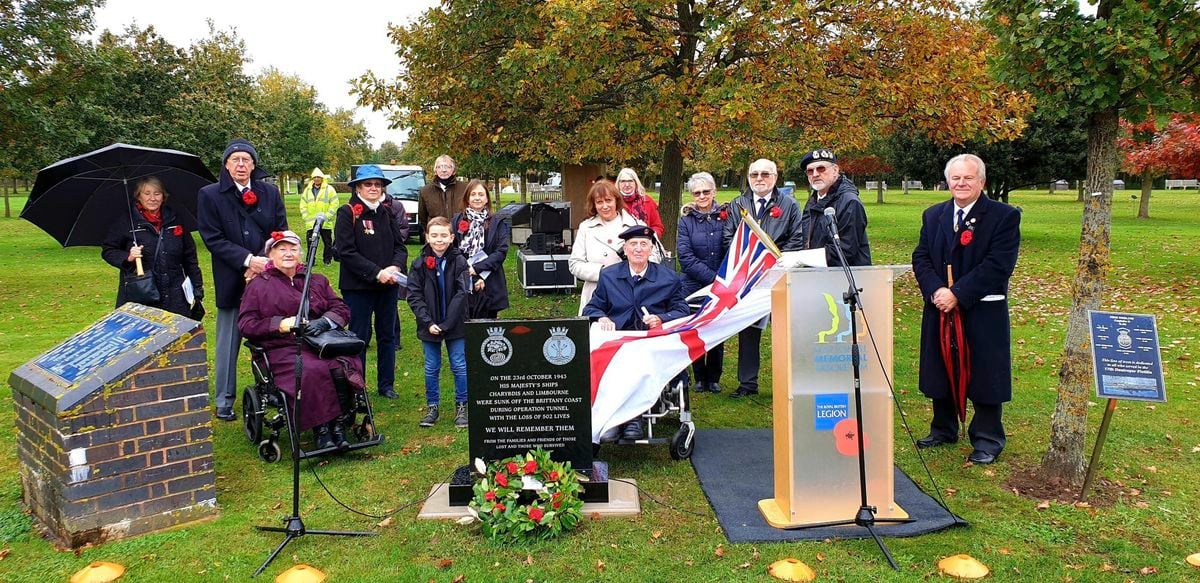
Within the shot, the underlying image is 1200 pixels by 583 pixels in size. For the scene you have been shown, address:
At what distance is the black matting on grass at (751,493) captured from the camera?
14.3 feet

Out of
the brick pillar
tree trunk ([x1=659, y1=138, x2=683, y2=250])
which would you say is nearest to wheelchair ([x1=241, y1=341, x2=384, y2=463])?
the brick pillar

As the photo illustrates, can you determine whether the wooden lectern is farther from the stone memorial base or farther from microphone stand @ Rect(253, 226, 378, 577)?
microphone stand @ Rect(253, 226, 378, 577)

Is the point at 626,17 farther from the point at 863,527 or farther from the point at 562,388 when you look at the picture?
the point at 863,527

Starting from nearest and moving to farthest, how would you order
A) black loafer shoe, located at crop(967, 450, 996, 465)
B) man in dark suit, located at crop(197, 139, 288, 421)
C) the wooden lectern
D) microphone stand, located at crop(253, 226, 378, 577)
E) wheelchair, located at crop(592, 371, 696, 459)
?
1. microphone stand, located at crop(253, 226, 378, 577)
2. the wooden lectern
3. black loafer shoe, located at crop(967, 450, 996, 465)
4. wheelchair, located at crop(592, 371, 696, 459)
5. man in dark suit, located at crop(197, 139, 288, 421)

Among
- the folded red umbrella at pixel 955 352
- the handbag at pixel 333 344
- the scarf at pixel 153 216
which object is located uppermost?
the scarf at pixel 153 216

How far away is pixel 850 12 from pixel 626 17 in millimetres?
2981

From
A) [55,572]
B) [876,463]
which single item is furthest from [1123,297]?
A: [55,572]

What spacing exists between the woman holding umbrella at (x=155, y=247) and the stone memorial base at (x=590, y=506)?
312 cm

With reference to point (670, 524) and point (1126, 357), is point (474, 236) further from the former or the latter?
point (1126, 357)

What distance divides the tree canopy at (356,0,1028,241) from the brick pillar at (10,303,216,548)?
6450mm

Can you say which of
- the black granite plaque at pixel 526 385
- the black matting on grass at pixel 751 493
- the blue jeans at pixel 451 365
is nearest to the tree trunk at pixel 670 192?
the blue jeans at pixel 451 365

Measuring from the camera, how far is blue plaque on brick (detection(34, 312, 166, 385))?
440 centimetres

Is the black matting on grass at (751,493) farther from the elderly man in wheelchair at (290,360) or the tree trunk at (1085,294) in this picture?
the elderly man in wheelchair at (290,360)

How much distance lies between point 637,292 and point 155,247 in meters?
3.97
